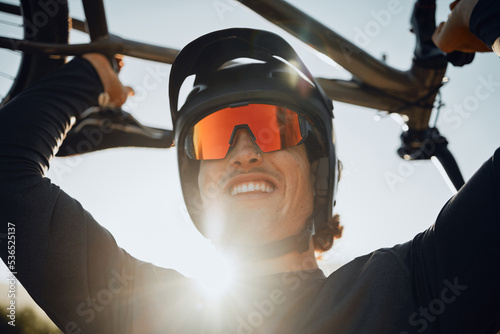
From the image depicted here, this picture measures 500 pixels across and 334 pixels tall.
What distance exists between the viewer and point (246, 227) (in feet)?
6.20

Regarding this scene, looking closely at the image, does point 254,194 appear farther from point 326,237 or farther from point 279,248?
point 326,237

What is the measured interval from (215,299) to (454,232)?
998 millimetres

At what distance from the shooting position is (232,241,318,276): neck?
6.07ft

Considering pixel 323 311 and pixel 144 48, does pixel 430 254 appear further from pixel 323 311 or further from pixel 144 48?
pixel 144 48

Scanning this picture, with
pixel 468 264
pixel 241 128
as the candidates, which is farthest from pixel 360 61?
pixel 468 264

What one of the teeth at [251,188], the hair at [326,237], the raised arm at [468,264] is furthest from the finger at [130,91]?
the raised arm at [468,264]

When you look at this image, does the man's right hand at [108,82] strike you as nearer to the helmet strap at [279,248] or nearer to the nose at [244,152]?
the nose at [244,152]

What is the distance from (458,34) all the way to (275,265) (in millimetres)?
1352

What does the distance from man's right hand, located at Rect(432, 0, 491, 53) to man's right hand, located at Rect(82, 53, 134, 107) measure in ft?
5.95

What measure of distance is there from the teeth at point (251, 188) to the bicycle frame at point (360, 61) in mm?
1270

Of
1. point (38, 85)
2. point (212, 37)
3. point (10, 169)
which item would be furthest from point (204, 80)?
point (10, 169)

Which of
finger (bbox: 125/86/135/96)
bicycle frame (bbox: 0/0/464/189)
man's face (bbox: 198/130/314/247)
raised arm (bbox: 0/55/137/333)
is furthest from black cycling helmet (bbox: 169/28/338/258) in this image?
raised arm (bbox: 0/55/137/333)

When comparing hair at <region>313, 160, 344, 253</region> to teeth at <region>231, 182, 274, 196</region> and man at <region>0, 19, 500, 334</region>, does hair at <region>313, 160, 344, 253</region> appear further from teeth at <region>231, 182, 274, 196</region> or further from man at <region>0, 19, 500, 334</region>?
teeth at <region>231, 182, 274, 196</region>

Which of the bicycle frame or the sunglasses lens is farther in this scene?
the bicycle frame
